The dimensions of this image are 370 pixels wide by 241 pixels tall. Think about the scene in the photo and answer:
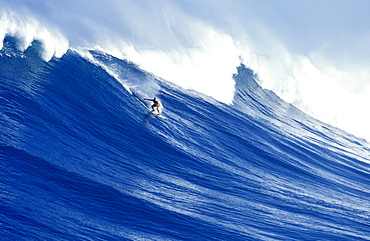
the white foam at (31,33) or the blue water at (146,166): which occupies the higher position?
the white foam at (31,33)

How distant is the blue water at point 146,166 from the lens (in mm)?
8664

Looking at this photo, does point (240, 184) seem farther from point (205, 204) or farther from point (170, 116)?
point (170, 116)

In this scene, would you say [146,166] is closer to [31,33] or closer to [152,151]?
[152,151]

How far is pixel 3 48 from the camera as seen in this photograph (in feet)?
47.3

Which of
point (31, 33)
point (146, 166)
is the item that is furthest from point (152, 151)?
point (31, 33)

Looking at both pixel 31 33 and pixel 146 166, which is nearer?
pixel 146 166

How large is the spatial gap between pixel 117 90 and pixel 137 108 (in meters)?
1.18

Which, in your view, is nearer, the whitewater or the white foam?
the whitewater

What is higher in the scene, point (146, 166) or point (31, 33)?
point (31, 33)

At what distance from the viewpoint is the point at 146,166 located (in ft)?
38.5

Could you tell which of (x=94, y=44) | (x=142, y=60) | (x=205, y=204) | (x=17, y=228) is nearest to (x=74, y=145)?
(x=205, y=204)

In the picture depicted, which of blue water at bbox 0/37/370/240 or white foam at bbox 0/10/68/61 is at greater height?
white foam at bbox 0/10/68/61

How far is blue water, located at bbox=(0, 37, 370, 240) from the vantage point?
8664mm

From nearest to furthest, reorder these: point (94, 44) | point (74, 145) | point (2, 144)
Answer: point (2, 144) → point (74, 145) → point (94, 44)
